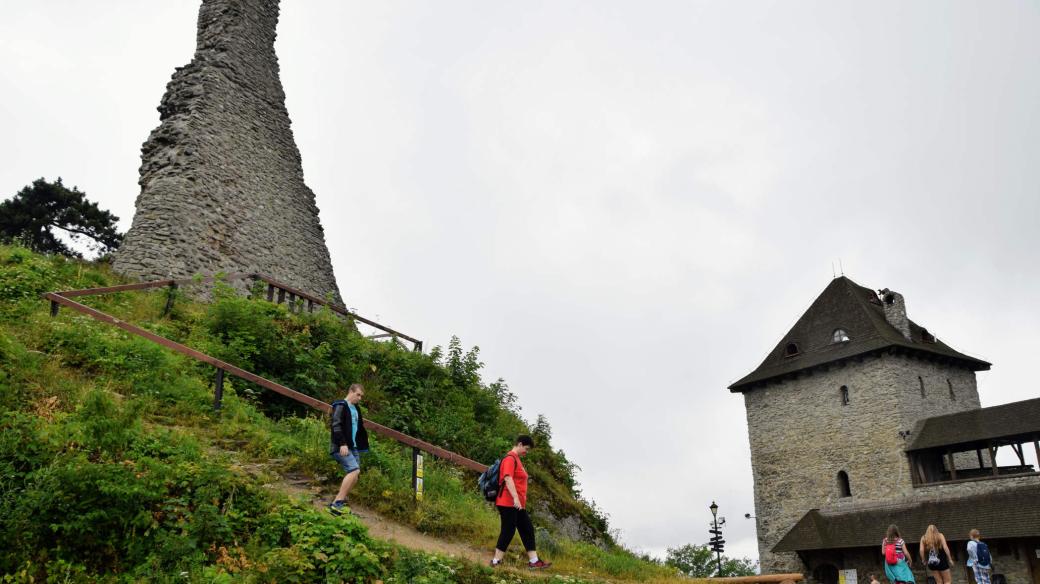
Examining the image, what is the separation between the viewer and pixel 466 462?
850cm

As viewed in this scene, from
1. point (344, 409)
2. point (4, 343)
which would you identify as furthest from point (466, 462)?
point (4, 343)

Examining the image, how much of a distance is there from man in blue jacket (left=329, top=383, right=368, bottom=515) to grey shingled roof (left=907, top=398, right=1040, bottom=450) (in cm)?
2506

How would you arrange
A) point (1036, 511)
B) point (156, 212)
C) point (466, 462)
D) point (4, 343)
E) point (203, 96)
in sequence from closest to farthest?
point (4, 343), point (466, 462), point (156, 212), point (203, 96), point (1036, 511)

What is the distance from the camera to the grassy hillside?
5.34 metres

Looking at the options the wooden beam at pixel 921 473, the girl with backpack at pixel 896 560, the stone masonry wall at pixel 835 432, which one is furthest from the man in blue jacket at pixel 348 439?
the wooden beam at pixel 921 473

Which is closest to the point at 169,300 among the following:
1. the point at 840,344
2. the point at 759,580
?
the point at 759,580

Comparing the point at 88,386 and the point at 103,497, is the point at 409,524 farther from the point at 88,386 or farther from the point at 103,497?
the point at 88,386

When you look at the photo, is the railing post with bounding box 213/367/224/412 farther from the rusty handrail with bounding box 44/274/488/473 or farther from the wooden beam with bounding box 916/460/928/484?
the wooden beam with bounding box 916/460/928/484

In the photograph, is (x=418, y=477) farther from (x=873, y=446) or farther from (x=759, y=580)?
(x=873, y=446)

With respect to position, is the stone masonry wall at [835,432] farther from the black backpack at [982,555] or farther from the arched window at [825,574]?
the black backpack at [982,555]

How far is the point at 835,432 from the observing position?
30.4m

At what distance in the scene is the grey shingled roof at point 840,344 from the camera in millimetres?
30378

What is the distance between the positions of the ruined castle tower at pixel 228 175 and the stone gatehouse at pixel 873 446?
70.3ft

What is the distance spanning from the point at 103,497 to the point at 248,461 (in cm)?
196
